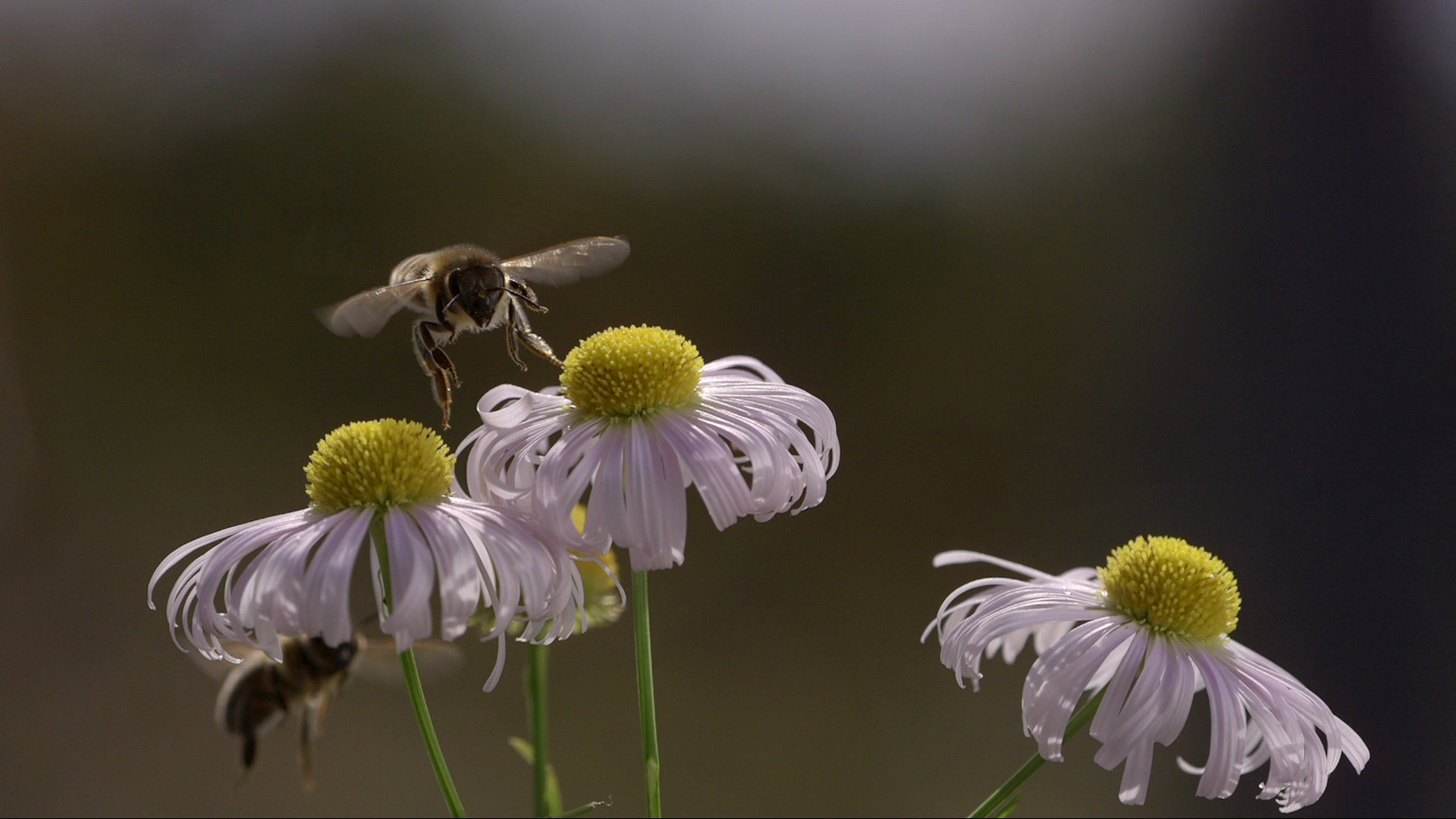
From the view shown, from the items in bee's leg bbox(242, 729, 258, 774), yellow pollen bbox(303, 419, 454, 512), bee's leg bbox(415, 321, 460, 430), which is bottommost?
bee's leg bbox(242, 729, 258, 774)

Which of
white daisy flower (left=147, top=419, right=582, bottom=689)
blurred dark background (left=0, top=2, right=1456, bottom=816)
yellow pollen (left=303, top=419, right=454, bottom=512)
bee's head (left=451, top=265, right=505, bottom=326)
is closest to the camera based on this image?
white daisy flower (left=147, top=419, right=582, bottom=689)

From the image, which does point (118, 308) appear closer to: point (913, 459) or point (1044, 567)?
point (913, 459)

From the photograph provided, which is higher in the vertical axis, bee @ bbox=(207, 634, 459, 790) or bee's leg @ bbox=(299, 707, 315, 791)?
bee @ bbox=(207, 634, 459, 790)

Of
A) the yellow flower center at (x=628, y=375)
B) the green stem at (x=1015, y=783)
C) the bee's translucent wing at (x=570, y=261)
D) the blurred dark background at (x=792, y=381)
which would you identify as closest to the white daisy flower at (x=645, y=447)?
the yellow flower center at (x=628, y=375)

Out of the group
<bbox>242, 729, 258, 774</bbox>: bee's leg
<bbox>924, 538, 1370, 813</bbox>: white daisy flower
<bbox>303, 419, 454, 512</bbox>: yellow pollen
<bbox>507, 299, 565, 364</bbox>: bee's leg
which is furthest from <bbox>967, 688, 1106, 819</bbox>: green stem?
<bbox>242, 729, 258, 774</bbox>: bee's leg

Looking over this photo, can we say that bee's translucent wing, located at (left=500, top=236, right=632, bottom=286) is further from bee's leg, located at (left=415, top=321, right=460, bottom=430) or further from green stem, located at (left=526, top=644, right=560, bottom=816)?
green stem, located at (left=526, top=644, right=560, bottom=816)

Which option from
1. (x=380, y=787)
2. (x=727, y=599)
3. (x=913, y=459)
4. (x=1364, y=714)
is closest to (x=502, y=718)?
(x=380, y=787)
